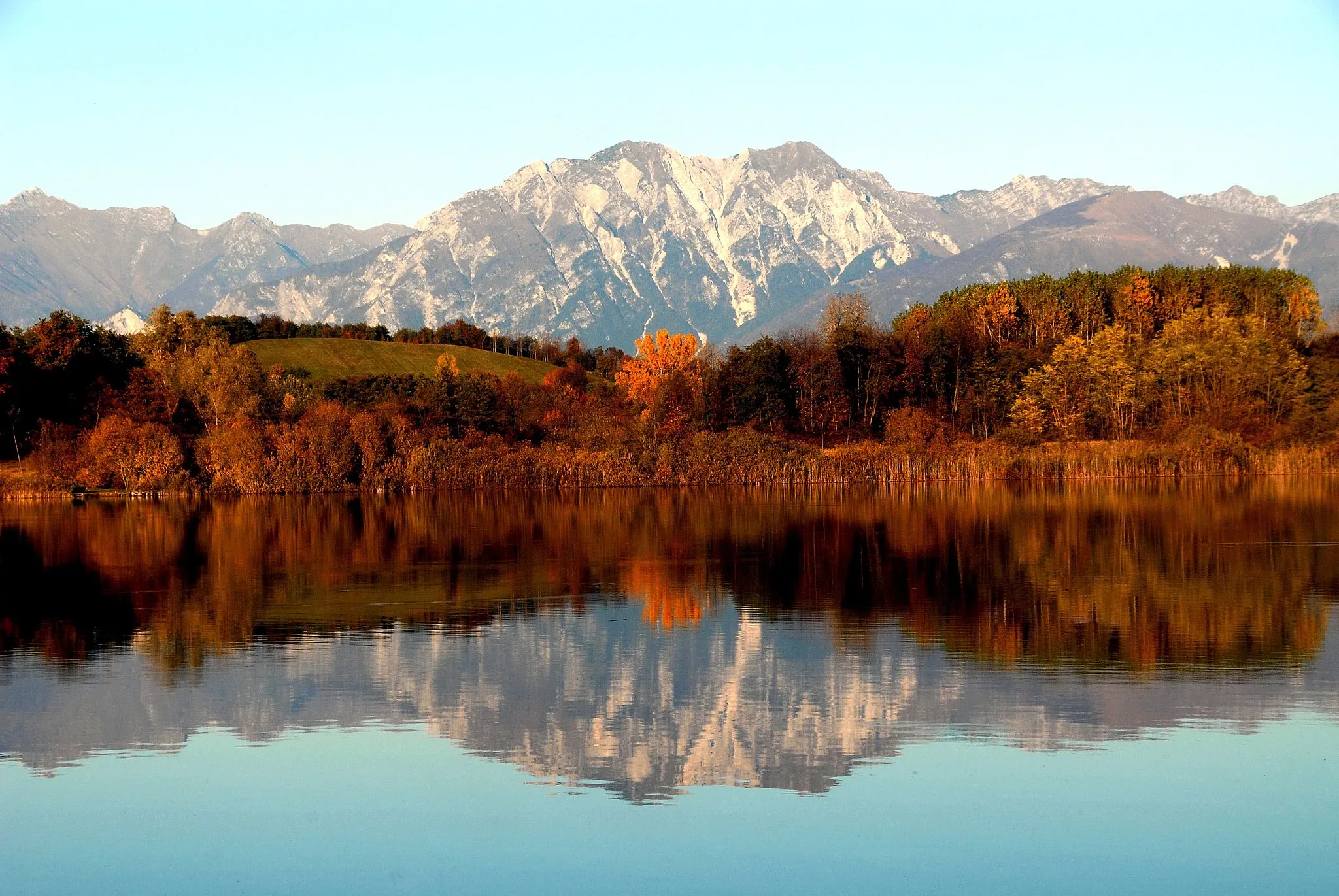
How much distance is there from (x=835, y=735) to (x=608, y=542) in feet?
97.3

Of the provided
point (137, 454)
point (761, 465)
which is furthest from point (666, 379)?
point (137, 454)

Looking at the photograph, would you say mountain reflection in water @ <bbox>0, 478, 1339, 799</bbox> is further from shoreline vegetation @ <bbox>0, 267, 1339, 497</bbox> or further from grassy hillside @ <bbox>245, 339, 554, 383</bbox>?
grassy hillside @ <bbox>245, 339, 554, 383</bbox>

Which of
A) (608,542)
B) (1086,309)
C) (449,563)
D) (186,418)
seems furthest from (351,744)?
(1086,309)

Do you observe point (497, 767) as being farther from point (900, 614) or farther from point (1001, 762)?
point (900, 614)

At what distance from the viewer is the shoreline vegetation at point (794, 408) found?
284ft

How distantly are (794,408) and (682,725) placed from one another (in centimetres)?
9878

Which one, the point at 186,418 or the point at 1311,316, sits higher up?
the point at 1311,316

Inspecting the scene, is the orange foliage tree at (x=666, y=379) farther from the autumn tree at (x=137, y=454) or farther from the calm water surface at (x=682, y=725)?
the calm water surface at (x=682, y=725)

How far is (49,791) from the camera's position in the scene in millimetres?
16000

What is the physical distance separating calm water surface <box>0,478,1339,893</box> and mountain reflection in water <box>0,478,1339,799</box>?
0.13 m

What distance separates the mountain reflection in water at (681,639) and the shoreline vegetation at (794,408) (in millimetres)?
37746

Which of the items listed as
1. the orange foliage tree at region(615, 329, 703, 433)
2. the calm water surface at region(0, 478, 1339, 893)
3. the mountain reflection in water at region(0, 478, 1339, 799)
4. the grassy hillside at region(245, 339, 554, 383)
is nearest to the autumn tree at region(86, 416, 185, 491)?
the mountain reflection in water at region(0, 478, 1339, 799)

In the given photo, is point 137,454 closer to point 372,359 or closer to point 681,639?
point 681,639

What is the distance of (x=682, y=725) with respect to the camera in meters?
19.0
